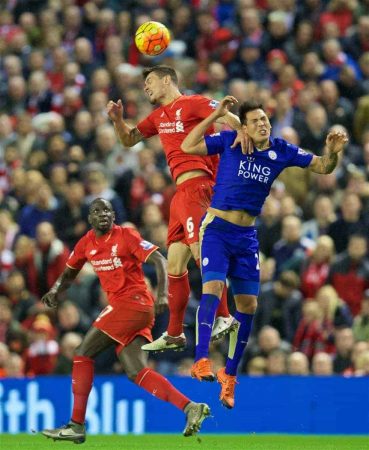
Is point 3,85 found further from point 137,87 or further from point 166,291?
point 166,291

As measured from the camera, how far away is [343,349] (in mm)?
18547

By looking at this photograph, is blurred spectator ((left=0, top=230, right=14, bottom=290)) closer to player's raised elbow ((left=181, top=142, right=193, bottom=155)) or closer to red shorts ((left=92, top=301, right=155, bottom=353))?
red shorts ((left=92, top=301, right=155, bottom=353))

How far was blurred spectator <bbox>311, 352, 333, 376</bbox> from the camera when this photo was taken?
18453 mm

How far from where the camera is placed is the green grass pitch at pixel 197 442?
15.7m

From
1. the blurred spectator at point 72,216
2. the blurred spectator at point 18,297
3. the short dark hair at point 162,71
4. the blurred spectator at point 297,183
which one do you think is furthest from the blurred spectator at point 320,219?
the short dark hair at point 162,71

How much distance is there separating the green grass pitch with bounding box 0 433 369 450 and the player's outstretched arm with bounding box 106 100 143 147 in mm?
3079

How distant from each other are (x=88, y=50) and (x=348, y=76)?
396 centimetres

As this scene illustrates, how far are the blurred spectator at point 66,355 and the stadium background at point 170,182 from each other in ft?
0.07

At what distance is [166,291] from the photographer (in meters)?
14.9

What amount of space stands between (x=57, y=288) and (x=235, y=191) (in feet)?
8.74

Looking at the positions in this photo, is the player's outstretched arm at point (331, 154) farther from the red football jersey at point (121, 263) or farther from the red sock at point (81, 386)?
the red sock at point (81, 386)

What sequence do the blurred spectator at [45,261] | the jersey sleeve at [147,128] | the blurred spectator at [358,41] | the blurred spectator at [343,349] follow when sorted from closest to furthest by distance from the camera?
the jersey sleeve at [147,128] → the blurred spectator at [343,349] → the blurred spectator at [45,261] → the blurred spectator at [358,41]

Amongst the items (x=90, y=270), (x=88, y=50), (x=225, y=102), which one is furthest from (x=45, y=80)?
(x=225, y=102)

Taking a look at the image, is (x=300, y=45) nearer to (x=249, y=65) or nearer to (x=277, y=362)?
(x=249, y=65)
